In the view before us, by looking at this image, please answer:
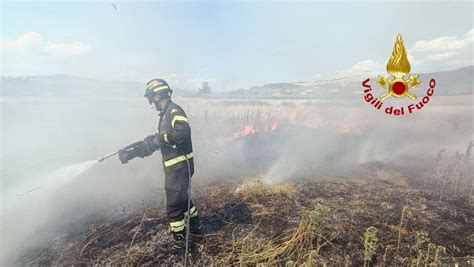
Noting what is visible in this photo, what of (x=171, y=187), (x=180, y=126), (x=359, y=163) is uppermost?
(x=180, y=126)

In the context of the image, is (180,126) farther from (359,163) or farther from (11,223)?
(359,163)

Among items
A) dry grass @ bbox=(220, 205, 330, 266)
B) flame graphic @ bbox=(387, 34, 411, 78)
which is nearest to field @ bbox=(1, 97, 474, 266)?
dry grass @ bbox=(220, 205, 330, 266)

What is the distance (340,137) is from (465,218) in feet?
32.5

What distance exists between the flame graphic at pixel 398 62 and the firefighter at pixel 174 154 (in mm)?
4806

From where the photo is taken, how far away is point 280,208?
20.7 ft

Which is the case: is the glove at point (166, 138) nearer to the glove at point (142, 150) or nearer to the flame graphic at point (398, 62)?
the glove at point (142, 150)

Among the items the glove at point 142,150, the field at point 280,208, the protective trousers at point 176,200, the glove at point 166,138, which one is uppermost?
the glove at point 166,138

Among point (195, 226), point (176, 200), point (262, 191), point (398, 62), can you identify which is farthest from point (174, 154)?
point (398, 62)

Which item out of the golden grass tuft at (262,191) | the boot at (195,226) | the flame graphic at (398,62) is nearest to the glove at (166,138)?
the boot at (195,226)

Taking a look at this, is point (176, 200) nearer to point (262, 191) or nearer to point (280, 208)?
point (280, 208)

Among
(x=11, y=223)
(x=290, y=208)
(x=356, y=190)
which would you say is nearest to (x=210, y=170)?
(x=290, y=208)

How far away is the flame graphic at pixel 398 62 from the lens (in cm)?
606

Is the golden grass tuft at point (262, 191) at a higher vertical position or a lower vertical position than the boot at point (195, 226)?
lower

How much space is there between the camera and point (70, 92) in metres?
34.9
